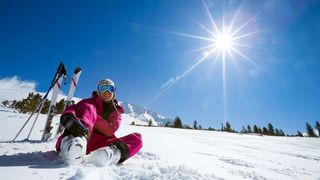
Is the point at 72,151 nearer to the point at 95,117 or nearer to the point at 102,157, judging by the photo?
the point at 102,157

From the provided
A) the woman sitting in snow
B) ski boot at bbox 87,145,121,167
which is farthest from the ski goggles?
ski boot at bbox 87,145,121,167

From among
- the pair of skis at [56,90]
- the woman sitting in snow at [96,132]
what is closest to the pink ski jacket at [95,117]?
the woman sitting in snow at [96,132]

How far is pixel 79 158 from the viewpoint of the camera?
2453 millimetres

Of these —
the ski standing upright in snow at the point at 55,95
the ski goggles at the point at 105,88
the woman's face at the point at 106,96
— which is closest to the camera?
the woman's face at the point at 106,96

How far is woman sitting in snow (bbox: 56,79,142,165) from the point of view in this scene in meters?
2.44

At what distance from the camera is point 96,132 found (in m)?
3.64

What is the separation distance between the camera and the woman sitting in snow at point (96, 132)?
2.44 m

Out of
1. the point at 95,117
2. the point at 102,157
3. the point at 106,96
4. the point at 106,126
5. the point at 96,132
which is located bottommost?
the point at 102,157

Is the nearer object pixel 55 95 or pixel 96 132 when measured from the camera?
pixel 96 132

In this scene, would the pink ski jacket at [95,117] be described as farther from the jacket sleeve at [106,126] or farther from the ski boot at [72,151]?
the ski boot at [72,151]

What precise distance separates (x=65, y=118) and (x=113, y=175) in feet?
3.25

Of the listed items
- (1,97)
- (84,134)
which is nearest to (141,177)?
(84,134)

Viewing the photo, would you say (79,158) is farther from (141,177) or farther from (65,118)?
(141,177)

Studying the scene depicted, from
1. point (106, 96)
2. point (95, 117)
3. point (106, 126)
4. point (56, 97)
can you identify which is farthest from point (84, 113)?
point (56, 97)
